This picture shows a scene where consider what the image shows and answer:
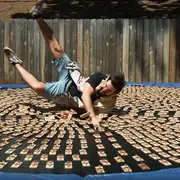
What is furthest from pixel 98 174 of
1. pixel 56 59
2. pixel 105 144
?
pixel 56 59

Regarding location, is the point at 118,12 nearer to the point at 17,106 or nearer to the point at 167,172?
the point at 17,106

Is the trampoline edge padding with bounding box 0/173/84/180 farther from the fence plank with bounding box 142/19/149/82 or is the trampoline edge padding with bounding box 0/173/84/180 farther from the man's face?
the fence plank with bounding box 142/19/149/82

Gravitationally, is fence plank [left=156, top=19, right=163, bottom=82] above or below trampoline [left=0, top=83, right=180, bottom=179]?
above

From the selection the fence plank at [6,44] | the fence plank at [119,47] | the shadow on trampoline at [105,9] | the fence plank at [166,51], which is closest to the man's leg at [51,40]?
the fence plank at [119,47]

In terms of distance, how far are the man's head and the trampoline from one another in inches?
10.2

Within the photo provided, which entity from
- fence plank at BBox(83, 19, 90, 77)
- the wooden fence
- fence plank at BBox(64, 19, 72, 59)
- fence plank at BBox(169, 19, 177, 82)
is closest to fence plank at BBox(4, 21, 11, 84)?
the wooden fence

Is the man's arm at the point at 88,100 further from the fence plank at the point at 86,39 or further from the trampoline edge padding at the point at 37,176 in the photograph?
the fence plank at the point at 86,39

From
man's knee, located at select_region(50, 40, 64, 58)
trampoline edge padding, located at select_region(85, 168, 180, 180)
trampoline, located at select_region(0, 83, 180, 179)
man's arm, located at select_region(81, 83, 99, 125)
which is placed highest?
man's knee, located at select_region(50, 40, 64, 58)

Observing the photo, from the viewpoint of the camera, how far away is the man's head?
11.8 feet

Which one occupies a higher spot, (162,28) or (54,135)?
(162,28)

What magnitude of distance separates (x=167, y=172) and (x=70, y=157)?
2.07 ft

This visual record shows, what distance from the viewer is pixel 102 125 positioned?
3.66 m

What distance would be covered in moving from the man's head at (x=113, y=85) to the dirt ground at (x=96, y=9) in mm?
6276

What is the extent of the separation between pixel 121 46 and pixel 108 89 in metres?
3.85
